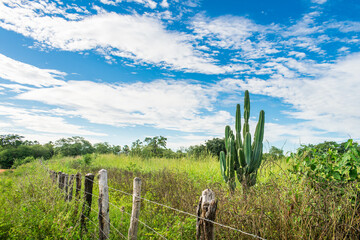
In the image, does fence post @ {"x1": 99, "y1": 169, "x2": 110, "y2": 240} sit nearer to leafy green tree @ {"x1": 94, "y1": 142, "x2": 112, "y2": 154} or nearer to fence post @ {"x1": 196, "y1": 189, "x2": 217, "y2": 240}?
fence post @ {"x1": 196, "y1": 189, "x2": 217, "y2": 240}

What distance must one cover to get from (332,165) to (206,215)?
2833mm

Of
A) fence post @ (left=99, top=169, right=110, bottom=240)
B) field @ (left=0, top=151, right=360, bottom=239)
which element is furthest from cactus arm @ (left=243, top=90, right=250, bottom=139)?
fence post @ (left=99, top=169, right=110, bottom=240)

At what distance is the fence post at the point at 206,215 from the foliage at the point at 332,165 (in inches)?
90.8

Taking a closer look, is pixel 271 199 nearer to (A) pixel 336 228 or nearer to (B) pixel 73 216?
(A) pixel 336 228

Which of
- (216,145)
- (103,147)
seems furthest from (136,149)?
(103,147)

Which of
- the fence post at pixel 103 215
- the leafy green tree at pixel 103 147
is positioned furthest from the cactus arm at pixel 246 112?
the leafy green tree at pixel 103 147

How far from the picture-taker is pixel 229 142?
7.84m

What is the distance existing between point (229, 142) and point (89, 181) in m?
4.10

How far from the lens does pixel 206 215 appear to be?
8.93ft

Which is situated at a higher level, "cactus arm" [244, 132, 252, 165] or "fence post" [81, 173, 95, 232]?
"cactus arm" [244, 132, 252, 165]

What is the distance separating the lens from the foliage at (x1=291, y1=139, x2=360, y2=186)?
4039 mm

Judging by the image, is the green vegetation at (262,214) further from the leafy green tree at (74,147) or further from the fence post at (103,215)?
the leafy green tree at (74,147)

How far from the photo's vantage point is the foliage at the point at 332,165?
4039 mm

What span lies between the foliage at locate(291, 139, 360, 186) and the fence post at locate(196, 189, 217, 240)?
Result: 2.31 metres
